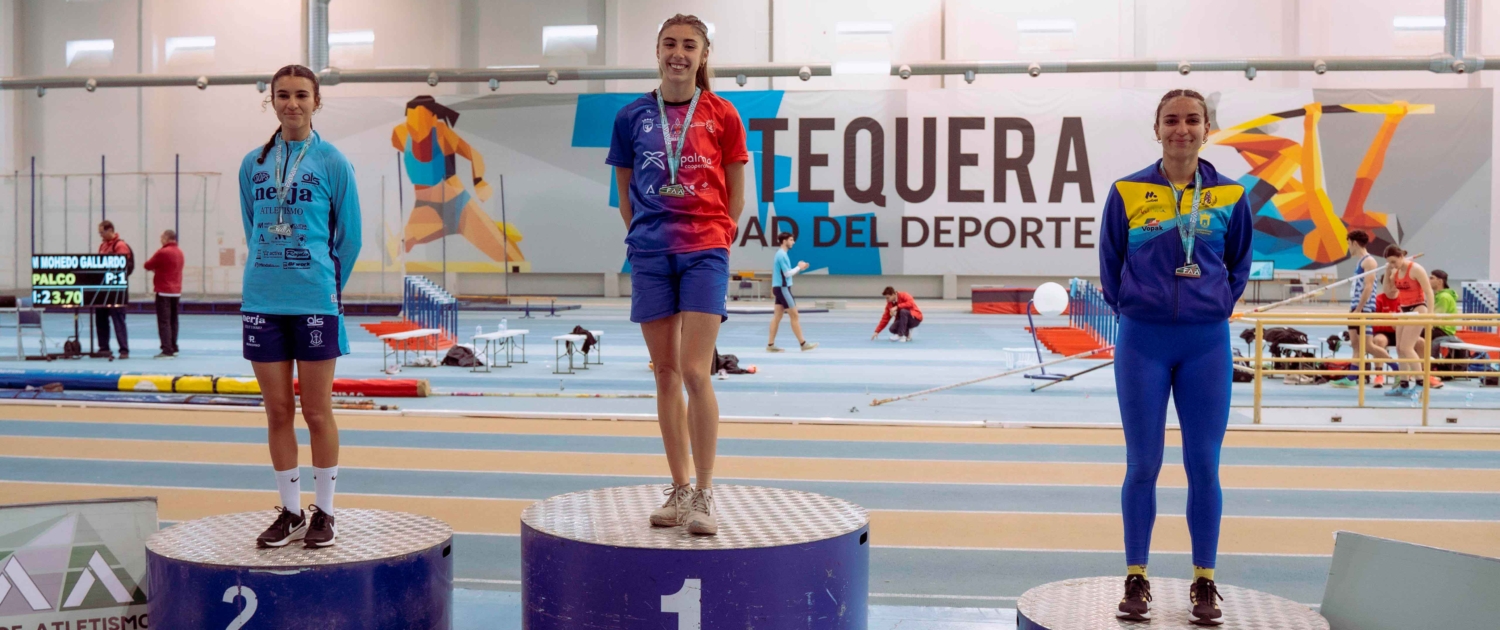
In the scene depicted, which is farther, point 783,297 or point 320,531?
point 783,297

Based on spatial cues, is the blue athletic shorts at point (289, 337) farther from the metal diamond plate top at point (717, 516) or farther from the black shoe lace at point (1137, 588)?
the black shoe lace at point (1137, 588)

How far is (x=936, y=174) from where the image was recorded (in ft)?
95.6

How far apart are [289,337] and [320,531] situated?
65 centimetres

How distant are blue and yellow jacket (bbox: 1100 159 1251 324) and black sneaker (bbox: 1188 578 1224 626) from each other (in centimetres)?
79

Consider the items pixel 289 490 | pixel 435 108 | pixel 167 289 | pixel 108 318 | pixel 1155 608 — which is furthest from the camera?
pixel 435 108

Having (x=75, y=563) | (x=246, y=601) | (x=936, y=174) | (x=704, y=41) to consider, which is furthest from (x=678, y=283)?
(x=936, y=174)

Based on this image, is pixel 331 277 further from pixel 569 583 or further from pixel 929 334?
pixel 929 334

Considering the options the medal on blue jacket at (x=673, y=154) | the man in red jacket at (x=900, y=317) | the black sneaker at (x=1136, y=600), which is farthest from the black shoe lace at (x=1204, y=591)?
the man in red jacket at (x=900, y=317)

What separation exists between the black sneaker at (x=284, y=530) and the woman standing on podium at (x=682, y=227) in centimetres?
120

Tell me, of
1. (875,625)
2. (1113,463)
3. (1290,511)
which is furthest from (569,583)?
(1113,463)

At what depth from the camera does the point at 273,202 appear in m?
3.84

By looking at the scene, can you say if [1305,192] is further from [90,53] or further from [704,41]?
[90,53]

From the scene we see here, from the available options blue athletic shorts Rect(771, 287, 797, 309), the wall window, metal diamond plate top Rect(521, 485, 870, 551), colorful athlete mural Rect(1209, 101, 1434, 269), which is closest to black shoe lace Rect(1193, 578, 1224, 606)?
metal diamond plate top Rect(521, 485, 870, 551)

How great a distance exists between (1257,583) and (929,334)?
49.2 ft
